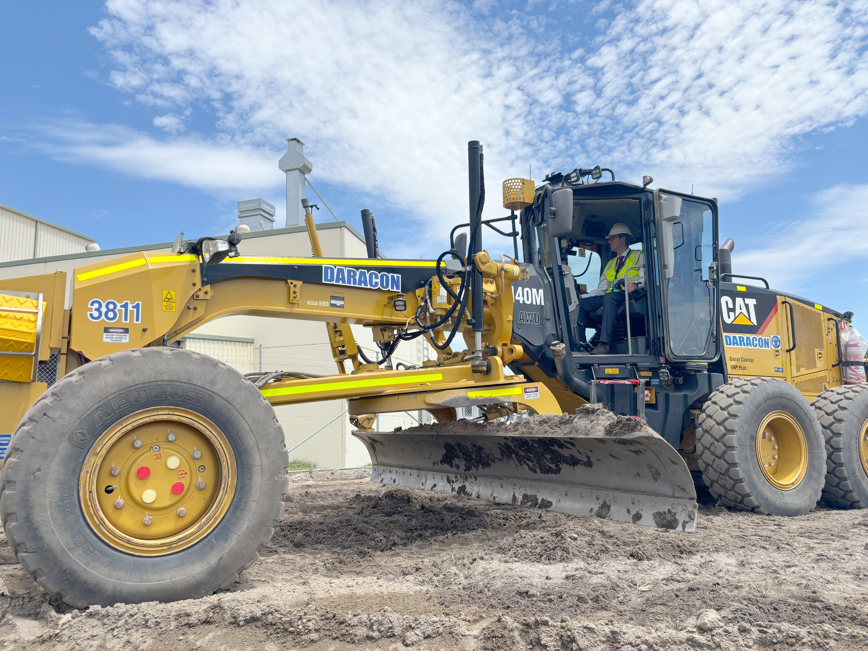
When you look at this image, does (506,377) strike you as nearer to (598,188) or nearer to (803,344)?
(598,188)

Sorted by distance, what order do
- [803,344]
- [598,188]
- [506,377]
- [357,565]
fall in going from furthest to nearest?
[803,344], [598,188], [506,377], [357,565]

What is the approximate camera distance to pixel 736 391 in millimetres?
5836

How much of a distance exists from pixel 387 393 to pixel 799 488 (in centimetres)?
396

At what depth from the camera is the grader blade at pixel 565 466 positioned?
168 inches

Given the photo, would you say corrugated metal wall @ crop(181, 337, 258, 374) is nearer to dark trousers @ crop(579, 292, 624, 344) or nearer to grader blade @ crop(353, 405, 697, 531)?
grader blade @ crop(353, 405, 697, 531)

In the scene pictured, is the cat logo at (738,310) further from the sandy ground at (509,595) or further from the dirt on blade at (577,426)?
the dirt on blade at (577,426)

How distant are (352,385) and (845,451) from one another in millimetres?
5057

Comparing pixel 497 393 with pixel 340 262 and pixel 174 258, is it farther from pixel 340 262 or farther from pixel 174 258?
pixel 174 258

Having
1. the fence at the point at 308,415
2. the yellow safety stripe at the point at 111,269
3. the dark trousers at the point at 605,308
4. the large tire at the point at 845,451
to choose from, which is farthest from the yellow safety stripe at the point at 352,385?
the fence at the point at 308,415

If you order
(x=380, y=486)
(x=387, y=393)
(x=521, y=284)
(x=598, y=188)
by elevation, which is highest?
(x=598, y=188)

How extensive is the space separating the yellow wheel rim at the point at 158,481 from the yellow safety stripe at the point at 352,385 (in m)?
0.91

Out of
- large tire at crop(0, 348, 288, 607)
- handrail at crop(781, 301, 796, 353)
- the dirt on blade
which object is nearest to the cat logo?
handrail at crop(781, 301, 796, 353)

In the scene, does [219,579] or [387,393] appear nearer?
[219,579]

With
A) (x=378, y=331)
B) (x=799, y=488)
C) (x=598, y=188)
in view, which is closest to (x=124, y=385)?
(x=378, y=331)
